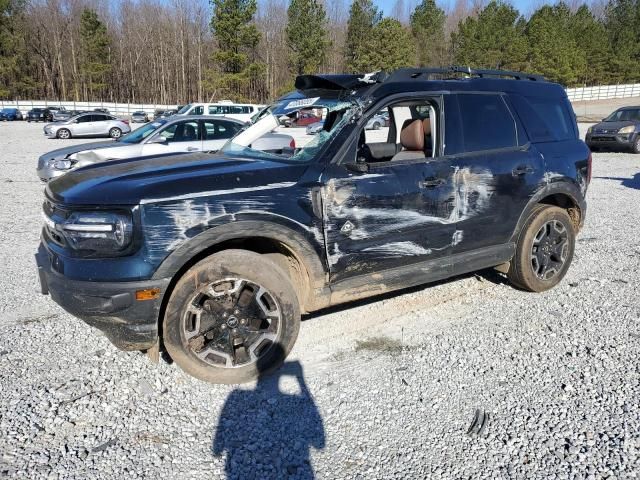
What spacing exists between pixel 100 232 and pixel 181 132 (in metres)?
8.28

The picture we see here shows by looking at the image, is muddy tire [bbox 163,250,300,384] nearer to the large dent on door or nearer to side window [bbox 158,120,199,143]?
the large dent on door

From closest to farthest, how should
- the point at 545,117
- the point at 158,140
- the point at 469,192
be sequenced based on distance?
the point at 469,192 → the point at 545,117 → the point at 158,140

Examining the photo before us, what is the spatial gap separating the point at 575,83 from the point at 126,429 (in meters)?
83.5

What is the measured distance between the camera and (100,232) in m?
3.00

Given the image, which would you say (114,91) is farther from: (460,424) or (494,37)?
(460,424)

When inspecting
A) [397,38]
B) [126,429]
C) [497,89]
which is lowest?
[126,429]

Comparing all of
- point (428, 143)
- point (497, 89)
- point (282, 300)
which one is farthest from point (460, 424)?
point (497, 89)

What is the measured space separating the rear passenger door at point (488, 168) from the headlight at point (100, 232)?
253 cm

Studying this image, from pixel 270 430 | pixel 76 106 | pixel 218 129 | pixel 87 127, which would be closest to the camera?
pixel 270 430

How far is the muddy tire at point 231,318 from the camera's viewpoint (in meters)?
3.21

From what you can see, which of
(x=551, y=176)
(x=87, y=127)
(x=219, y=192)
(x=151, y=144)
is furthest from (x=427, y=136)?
(x=87, y=127)

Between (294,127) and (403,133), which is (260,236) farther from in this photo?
(403,133)

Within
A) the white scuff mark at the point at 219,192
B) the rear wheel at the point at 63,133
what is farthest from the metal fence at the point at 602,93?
the white scuff mark at the point at 219,192

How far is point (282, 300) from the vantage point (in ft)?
11.2
